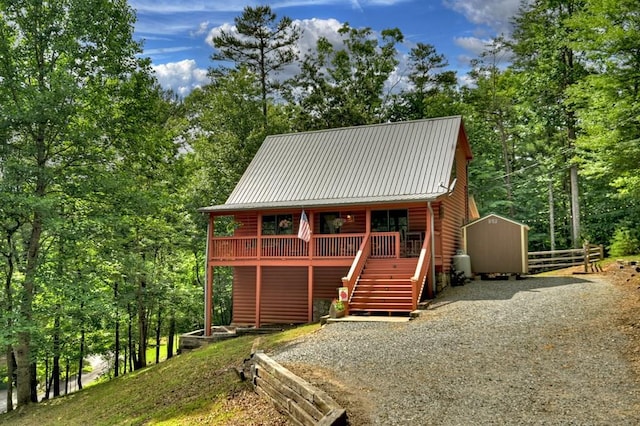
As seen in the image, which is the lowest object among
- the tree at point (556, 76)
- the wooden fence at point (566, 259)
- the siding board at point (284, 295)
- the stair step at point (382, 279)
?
the siding board at point (284, 295)

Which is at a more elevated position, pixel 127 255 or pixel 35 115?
pixel 35 115

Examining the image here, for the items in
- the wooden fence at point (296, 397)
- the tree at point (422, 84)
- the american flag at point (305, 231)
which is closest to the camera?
the wooden fence at point (296, 397)

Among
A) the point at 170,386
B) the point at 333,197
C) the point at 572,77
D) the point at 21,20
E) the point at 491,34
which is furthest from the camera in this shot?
the point at 491,34

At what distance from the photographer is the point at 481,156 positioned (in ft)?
108

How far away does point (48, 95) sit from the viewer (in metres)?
13.6

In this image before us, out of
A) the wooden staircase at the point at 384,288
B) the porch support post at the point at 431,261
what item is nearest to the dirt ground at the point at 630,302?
the wooden staircase at the point at 384,288

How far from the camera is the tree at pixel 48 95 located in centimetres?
1394

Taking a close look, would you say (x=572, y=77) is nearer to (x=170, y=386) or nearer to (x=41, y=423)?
(x=170, y=386)

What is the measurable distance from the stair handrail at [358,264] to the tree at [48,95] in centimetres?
873

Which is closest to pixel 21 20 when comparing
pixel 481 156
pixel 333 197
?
pixel 333 197

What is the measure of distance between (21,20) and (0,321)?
359 inches

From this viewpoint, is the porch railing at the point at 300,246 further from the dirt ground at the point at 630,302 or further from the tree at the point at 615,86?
the tree at the point at 615,86

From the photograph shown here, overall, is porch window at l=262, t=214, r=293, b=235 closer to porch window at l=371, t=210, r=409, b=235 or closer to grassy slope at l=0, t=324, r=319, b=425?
porch window at l=371, t=210, r=409, b=235

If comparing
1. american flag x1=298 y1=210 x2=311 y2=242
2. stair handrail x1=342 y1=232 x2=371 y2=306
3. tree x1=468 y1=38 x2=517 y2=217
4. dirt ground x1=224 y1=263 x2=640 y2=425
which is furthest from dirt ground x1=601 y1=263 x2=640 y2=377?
tree x1=468 y1=38 x2=517 y2=217
